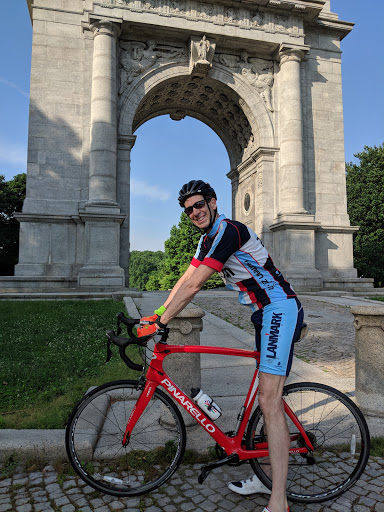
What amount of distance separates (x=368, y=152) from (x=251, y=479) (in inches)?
1440

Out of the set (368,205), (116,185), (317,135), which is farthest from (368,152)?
(116,185)

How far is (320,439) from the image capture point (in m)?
2.69

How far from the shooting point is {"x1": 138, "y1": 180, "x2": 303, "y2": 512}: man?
2164mm

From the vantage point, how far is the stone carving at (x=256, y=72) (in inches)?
703

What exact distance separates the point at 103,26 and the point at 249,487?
17249mm

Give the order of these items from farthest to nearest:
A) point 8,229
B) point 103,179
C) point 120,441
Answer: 1. point 8,229
2. point 103,179
3. point 120,441

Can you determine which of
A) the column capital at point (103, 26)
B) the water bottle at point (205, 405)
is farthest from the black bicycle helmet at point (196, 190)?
the column capital at point (103, 26)

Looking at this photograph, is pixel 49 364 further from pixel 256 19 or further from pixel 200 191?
pixel 256 19

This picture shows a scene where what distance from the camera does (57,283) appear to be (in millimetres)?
14492

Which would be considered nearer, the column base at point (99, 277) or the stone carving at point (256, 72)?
the column base at point (99, 277)

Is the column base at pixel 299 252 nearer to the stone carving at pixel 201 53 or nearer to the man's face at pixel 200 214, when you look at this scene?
the stone carving at pixel 201 53

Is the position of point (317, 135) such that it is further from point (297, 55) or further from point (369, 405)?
point (369, 405)

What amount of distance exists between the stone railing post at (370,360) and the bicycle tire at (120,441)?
201 cm

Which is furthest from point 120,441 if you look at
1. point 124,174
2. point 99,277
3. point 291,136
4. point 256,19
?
point 256,19
